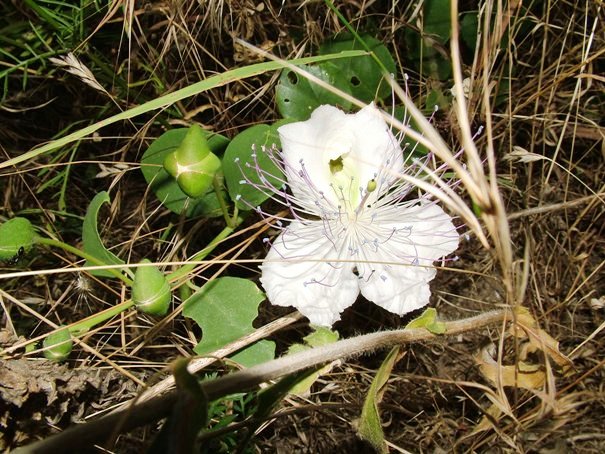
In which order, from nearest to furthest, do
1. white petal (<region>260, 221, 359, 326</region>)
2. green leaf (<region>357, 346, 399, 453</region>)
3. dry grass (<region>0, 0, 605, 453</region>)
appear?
green leaf (<region>357, 346, 399, 453</region>), white petal (<region>260, 221, 359, 326</region>), dry grass (<region>0, 0, 605, 453</region>)

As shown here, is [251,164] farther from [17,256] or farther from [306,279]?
[17,256]

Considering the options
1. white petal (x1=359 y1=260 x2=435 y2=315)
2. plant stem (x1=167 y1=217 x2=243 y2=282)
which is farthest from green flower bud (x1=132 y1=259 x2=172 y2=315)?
white petal (x1=359 y1=260 x2=435 y2=315)

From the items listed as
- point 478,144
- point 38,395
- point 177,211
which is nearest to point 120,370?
point 38,395

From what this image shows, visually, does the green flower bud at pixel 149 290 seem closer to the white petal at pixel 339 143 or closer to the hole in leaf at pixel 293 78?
the white petal at pixel 339 143

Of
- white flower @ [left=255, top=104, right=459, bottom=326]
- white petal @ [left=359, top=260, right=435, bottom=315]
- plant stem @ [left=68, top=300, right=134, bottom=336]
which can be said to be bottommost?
plant stem @ [left=68, top=300, right=134, bottom=336]

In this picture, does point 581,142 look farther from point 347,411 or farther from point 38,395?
point 38,395

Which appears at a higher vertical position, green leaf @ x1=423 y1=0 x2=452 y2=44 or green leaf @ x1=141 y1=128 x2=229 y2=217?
Result: green leaf @ x1=423 y1=0 x2=452 y2=44

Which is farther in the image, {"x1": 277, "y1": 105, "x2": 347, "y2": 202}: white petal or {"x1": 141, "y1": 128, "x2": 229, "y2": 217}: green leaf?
{"x1": 141, "y1": 128, "x2": 229, "y2": 217}: green leaf

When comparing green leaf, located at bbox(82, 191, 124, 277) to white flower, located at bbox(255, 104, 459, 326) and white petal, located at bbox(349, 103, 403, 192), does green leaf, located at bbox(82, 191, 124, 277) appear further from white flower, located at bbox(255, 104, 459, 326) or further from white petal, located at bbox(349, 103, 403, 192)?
white petal, located at bbox(349, 103, 403, 192)
